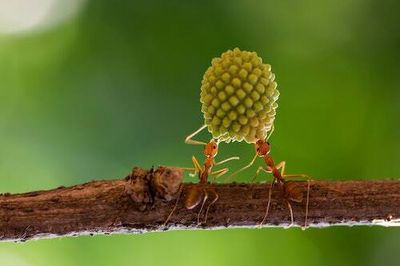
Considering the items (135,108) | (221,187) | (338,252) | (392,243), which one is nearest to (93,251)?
(135,108)

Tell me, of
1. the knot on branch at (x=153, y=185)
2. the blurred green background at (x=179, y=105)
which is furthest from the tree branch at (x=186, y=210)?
the blurred green background at (x=179, y=105)

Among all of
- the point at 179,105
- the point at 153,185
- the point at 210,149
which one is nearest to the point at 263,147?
the point at 210,149

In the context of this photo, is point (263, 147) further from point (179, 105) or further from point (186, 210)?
point (179, 105)

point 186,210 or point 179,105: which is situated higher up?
point 179,105

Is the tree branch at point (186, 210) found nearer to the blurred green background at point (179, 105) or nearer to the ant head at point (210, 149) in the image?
the ant head at point (210, 149)

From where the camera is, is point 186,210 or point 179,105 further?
point 179,105

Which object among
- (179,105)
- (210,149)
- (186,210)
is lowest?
(186,210)

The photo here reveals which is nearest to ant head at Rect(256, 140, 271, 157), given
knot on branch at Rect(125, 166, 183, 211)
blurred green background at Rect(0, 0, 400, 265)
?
knot on branch at Rect(125, 166, 183, 211)

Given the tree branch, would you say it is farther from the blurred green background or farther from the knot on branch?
the blurred green background
